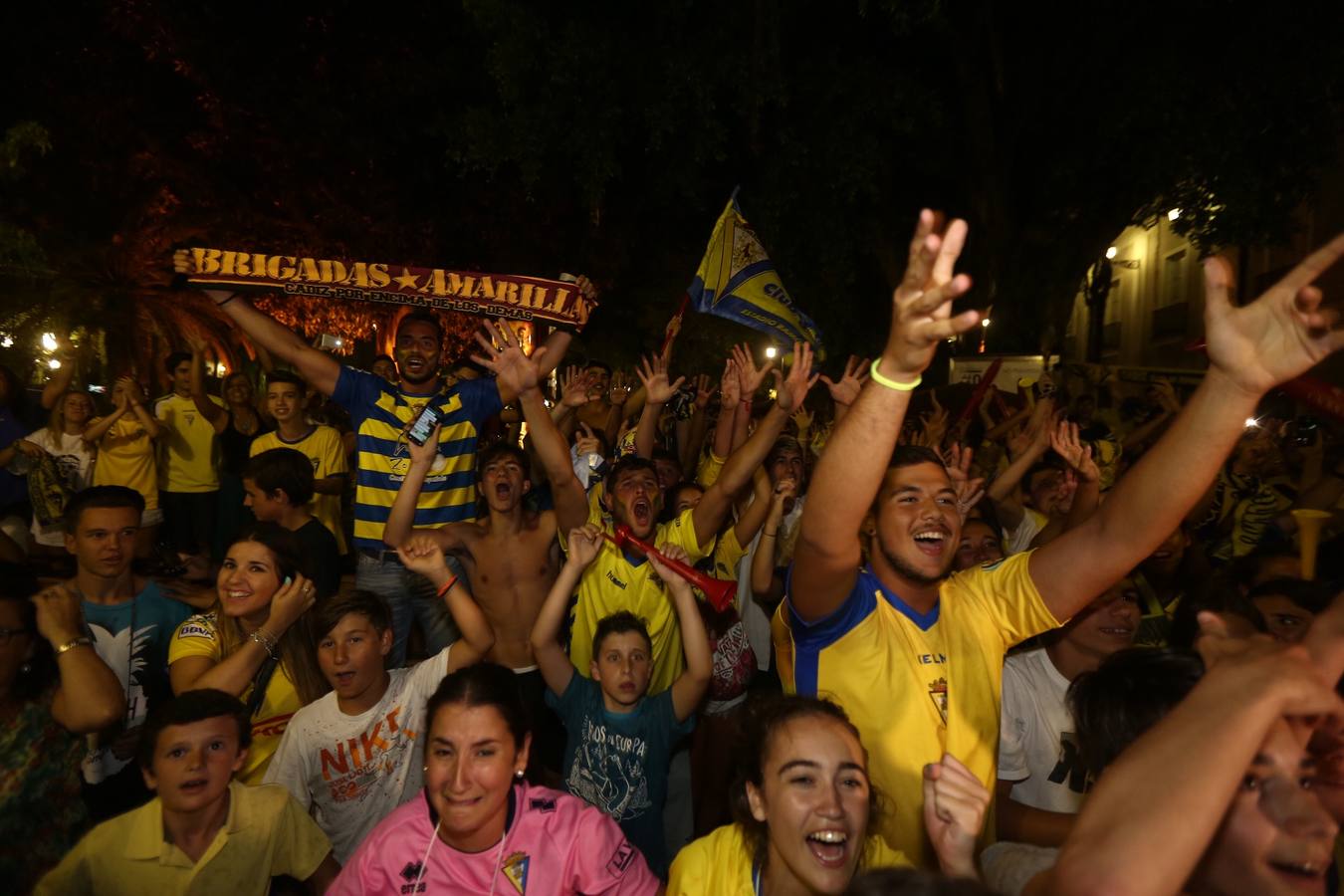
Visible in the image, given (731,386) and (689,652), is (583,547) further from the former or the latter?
(731,386)

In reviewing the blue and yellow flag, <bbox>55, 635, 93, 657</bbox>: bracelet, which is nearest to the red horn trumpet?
<bbox>55, 635, 93, 657</bbox>: bracelet

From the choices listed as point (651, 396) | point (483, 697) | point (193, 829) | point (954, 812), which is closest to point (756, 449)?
point (651, 396)

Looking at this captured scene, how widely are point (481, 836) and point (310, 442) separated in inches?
191

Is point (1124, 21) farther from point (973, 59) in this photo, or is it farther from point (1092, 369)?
point (1092, 369)

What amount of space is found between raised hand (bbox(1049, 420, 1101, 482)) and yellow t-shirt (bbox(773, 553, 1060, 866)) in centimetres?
133

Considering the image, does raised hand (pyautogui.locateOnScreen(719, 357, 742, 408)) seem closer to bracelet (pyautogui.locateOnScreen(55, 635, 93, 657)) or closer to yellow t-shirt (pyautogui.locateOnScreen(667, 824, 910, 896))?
yellow t-shirt (pyautogui.locateOnScreen(667, 824, 910, 896))

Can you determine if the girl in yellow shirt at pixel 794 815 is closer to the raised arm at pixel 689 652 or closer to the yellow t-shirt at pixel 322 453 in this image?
the raised arm at pixel 689 652

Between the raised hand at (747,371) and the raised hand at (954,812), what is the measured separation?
3500 millimetres

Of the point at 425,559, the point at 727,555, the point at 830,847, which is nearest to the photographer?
the point at 830,847

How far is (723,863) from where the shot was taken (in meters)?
2.40

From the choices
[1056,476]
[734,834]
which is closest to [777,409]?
[734,834]

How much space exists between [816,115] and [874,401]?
33.0 feet

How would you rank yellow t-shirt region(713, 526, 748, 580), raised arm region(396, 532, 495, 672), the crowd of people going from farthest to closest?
yellow t-shirt region(713, 526, 748, 580), raised arm region(396, 532, 495, 672), the crowd of people

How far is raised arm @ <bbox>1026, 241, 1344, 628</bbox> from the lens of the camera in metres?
1.88
